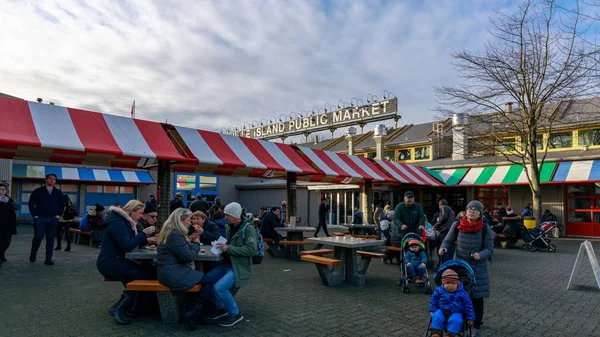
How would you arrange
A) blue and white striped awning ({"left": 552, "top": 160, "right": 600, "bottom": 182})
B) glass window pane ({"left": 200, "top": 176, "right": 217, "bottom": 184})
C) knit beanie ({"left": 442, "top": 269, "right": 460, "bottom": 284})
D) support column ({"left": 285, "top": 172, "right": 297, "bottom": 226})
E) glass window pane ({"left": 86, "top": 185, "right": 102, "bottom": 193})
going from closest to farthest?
knit beanie ({"left": 442, "top": 269, "right": 460, "bottom": 284})
support column ({"left": 285, "top": 172, "right": 297, "bottom": 226})
blue and white striped awning ({"left": 552, "top": 160, "right": 600, "bottom": 182})
glass window pane ({"left": 86, "top": 185, "right": 102, "bottom": 193})
glass window pane ({"left": 200, "top": 176, "right": 217, "bottom": 184})

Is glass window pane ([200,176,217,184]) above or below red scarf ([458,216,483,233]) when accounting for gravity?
above

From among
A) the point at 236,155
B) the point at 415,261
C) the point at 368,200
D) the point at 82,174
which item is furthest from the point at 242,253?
the point at 82,174

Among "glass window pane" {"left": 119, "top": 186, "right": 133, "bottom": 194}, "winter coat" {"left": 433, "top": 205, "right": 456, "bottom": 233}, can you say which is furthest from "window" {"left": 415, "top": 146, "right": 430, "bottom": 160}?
→ "glass window pane" {"left": 119, "top": 186, "right": 133, "bottom": 194}

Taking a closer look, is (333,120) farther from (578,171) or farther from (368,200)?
(578,171)

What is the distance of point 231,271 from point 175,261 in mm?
684

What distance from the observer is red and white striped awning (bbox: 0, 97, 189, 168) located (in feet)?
27.2

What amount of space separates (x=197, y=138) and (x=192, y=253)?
7834mm

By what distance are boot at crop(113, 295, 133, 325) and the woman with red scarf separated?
3.66 m

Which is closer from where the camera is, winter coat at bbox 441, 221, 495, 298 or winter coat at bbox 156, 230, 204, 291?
winter coat at bbox 156, 230, 204, 291

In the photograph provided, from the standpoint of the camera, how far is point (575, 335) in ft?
14.6

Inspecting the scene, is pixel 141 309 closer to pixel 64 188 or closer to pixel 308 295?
pixel 308 295

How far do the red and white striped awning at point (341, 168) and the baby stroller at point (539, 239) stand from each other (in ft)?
17.7

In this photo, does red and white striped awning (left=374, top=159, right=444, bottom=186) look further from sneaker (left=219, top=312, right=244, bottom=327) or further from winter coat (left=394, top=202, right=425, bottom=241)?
sneaker (left=219, top=312, right=244, bottom=327)

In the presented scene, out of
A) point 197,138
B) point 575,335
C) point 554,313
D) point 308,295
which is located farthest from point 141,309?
point 197,138
